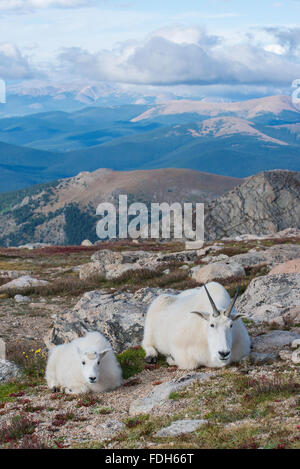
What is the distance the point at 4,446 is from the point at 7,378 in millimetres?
5379

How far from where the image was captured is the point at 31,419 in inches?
365

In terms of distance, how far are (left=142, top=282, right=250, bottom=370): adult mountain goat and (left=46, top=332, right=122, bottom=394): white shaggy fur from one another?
1302 millimetres

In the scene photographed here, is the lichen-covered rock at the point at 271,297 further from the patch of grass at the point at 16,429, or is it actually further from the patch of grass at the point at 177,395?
the patch of grass at the point at 16,429

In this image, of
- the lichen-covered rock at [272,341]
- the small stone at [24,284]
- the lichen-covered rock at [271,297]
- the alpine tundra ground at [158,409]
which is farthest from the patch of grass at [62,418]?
the small stone at [24,284]

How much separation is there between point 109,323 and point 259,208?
108 meters

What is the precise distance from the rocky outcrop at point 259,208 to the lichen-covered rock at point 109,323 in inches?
3786

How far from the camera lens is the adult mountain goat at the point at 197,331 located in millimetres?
9695

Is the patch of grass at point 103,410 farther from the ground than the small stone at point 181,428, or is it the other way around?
the small stone at point 181,428

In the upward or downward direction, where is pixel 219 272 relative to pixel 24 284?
upward

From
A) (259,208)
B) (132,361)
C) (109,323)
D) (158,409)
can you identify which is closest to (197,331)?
(158,409)

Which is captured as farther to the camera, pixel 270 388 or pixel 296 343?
pixel 296 343

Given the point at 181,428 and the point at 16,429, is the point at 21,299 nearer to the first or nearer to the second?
the point at 16,429

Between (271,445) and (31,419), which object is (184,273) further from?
(271,445)

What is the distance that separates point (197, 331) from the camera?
417 inches
